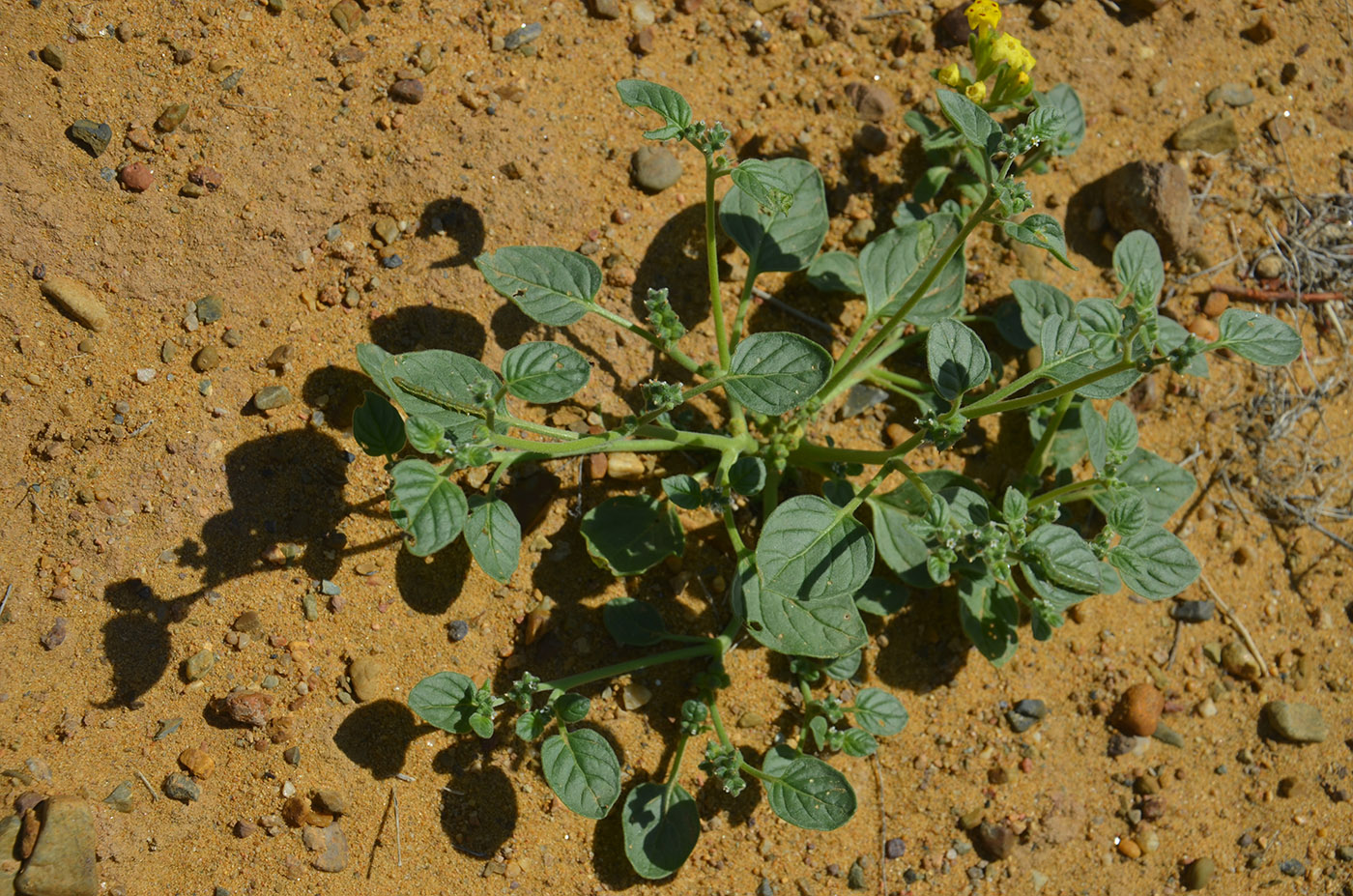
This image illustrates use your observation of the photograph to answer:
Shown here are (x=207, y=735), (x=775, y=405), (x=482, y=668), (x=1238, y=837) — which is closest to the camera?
(x=775, y=405)

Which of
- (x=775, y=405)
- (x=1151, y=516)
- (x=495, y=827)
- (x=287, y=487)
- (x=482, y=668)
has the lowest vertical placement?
(x=495, y=827)

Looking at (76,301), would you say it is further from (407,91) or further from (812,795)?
(812,795)

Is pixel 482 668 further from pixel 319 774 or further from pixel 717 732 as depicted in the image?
pixel 717 732

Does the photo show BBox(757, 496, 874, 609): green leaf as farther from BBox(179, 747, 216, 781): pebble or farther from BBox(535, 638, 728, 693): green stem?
BBox(179, 747, 216, 781): pebble

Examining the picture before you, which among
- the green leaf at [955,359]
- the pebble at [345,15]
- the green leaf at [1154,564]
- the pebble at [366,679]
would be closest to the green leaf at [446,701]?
the pebble at [366,679]

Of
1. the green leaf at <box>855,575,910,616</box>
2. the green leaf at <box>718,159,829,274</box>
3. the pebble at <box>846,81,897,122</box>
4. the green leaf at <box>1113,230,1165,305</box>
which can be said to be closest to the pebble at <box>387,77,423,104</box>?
the green leaf at <box>718,159,829,274</box>

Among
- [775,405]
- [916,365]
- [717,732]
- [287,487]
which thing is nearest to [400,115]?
[287,487]
